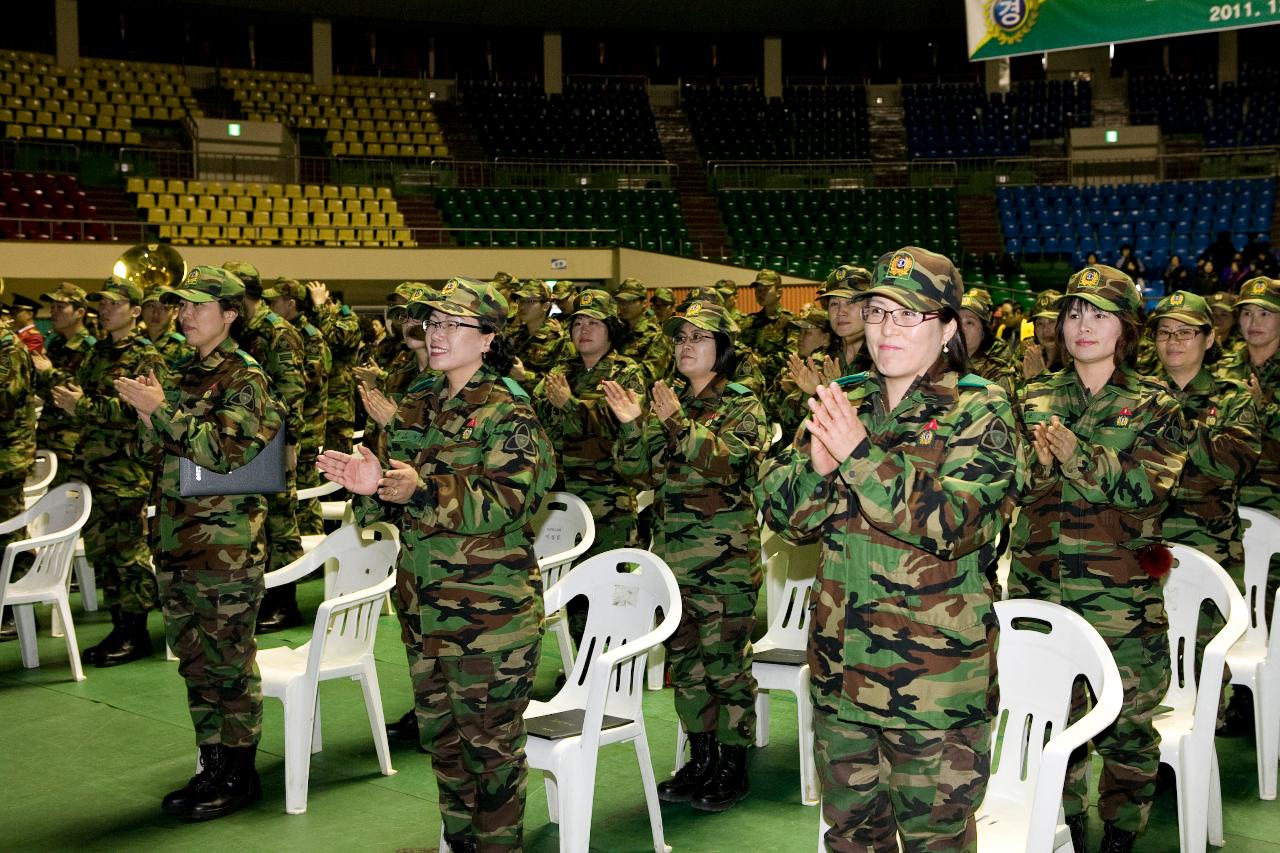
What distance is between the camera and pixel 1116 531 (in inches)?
153

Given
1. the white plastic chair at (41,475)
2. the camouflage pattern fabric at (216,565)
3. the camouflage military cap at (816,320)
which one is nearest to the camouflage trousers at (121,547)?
the white plastic chair at (41,475)

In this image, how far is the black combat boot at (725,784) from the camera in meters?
4.65

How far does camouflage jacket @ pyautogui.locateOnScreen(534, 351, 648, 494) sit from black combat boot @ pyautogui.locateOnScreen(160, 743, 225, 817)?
2323mm

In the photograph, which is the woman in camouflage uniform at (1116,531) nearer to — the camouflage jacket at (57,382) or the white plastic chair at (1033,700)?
the white plastic chair at (1033,700)

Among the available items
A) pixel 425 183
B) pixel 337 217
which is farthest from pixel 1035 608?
pixel 425 183

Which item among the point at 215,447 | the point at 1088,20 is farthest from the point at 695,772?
the point at 1088,20

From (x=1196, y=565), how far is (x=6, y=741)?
505 centimetres

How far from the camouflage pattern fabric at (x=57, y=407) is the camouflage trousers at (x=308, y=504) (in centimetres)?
146

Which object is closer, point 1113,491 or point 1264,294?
point 1113,491

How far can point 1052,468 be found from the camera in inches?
153

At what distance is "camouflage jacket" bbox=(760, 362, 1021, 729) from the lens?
8.75ft

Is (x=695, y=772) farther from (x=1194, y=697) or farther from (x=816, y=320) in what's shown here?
(x=816, y=320)

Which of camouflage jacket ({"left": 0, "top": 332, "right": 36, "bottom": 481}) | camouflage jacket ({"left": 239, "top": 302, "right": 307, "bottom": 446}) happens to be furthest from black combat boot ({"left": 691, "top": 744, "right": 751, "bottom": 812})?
camouflage jacket ({"left": 0, "top": 332, "right": 36, "bottom": 481})

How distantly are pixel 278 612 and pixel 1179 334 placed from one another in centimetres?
521
